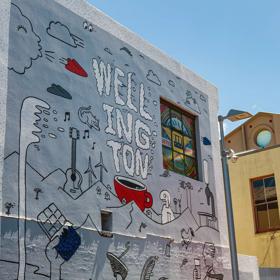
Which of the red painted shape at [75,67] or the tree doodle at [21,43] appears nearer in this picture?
the tree doodle at [21,43]

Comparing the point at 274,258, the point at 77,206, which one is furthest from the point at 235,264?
the point at 274,258

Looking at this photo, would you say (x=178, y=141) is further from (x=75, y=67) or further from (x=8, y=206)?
(x=8, y=206)

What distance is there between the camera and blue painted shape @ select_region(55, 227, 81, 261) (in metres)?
9.24

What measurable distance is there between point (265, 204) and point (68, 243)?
12.4 metres

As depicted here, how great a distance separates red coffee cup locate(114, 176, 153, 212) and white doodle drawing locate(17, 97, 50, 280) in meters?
2.21

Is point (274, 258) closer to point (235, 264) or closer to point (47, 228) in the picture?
point (235, 264)

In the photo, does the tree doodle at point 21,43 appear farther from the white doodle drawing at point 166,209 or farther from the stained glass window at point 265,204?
the stained glass window at point 265,204

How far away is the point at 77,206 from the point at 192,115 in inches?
213

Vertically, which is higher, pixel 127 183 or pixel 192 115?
pixel 192 115

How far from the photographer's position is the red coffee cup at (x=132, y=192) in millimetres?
10859

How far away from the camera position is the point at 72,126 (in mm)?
10164

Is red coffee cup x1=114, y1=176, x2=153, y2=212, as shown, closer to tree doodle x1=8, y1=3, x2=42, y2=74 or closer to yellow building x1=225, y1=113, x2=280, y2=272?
tree doodle x1=8, y1=3, x2=42, y2=74

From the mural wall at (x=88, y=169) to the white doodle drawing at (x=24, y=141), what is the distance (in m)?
0.02

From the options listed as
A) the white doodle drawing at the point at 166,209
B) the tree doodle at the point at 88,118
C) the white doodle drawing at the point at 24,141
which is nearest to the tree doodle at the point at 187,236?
the white doodle drawing at the point at 166,209
